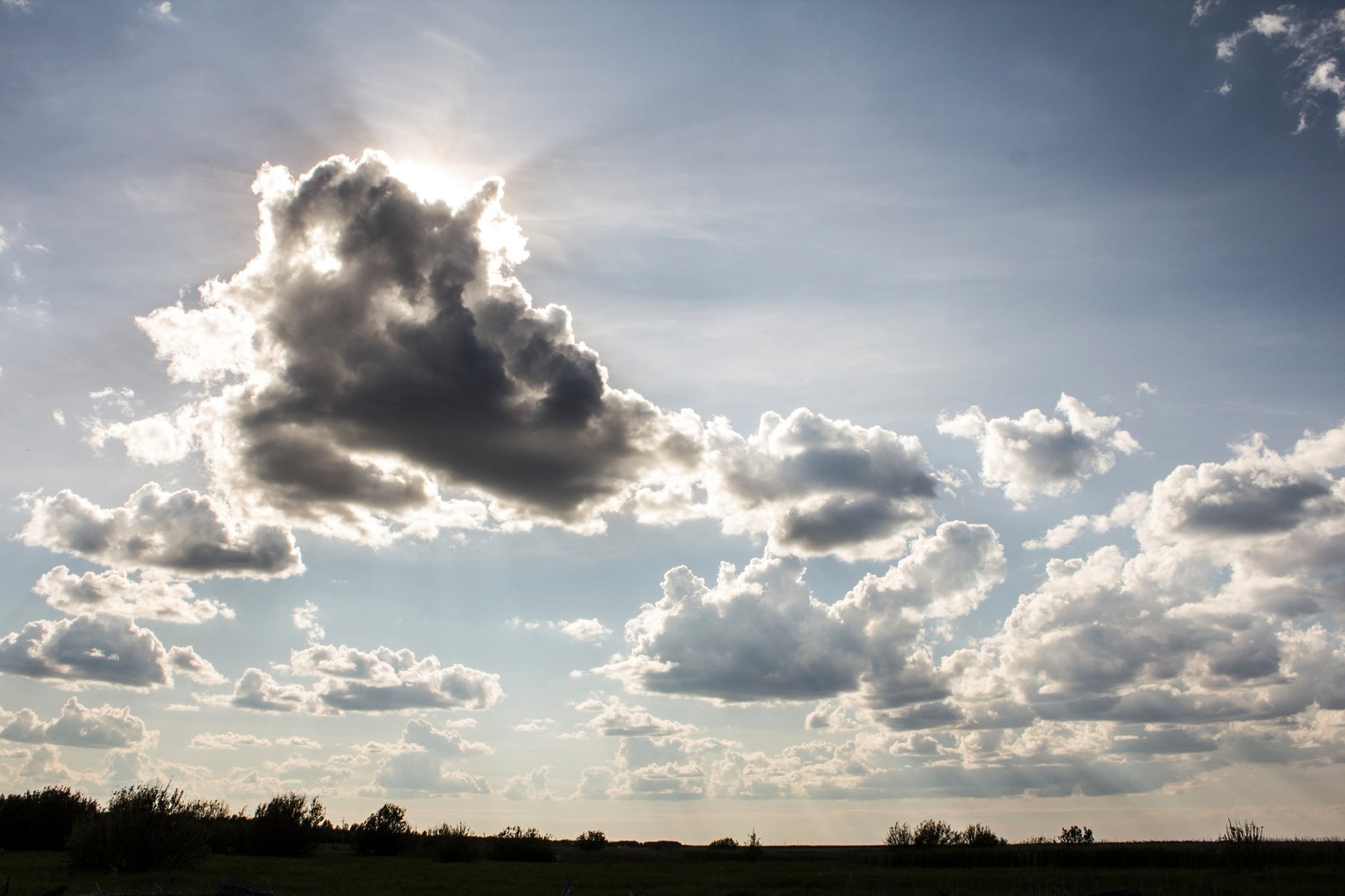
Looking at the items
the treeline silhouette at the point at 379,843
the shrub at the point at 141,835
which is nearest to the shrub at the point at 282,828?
the treeline silhouette at the point at 379,843

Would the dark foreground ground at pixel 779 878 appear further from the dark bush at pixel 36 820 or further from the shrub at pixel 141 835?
the dark bush at pixel 36 820

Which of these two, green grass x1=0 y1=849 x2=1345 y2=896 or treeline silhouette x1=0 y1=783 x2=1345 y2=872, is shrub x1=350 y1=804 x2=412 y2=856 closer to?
treeline silhouette x1=0 y1=783 x2=1345 y2=872

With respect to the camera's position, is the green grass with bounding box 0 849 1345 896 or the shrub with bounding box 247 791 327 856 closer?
the green grass with bounding box 0 849 1345 896

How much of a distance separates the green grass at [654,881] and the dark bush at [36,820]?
15.4m

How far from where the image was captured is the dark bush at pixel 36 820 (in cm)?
7494

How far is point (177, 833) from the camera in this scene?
5066cm

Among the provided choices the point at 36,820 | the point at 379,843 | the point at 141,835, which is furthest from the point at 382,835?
the point at 141,835

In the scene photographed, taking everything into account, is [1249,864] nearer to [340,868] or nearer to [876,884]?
[876,884]

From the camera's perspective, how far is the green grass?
128ft

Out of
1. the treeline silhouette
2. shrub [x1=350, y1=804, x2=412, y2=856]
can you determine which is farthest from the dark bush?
shrub [x1=350, y1=804, x2=412, y2=856]

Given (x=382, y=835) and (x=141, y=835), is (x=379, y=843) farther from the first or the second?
(x=141, y=835)

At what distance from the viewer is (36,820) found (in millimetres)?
75500

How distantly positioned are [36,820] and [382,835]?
98.1 feet

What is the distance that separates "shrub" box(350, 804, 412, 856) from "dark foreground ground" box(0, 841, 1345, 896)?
833 inches
